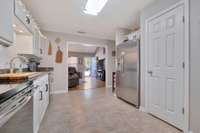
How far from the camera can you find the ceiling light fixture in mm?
2487

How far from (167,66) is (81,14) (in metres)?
2.39

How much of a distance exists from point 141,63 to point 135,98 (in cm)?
90

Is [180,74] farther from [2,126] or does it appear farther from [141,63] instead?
[2,126]

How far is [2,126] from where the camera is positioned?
0.69m

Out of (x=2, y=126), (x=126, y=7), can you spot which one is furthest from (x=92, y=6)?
(x=2, y=126)

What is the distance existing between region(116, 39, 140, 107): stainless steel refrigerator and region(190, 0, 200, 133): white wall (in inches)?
47.2

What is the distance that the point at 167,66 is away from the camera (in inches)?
85.6

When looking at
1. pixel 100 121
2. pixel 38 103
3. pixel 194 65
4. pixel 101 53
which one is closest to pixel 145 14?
pixel 194 65

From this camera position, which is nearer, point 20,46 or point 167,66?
point 167,66

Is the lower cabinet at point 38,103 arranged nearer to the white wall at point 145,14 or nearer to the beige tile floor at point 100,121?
the beige tile floor at point 100,121

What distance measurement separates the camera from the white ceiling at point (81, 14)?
2.56m

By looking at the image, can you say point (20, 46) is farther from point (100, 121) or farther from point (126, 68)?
point (126, 68)

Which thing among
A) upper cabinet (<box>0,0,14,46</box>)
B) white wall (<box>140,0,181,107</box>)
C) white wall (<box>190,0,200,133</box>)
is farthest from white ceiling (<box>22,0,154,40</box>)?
upper cabinet (<box>0,0,14,46</box>)

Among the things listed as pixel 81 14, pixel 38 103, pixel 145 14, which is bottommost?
pixel 38 103
